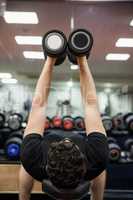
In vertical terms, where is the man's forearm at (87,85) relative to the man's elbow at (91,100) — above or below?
above

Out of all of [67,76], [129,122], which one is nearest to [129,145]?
[129,122]

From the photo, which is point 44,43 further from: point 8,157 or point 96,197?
point 8,157

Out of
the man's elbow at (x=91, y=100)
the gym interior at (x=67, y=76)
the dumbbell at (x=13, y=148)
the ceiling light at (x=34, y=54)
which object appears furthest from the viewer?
the ceiling light at (x=34, y=54)

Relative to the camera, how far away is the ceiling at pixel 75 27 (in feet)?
15.4

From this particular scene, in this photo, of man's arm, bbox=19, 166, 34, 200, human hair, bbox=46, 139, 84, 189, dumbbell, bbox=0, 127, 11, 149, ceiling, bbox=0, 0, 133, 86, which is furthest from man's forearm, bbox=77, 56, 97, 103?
dumbbell, bbox=0, 127, 11, 149

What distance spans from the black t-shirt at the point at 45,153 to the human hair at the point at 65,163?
0.09 meters

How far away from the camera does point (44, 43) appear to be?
1895mm

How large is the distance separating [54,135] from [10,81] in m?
4.10

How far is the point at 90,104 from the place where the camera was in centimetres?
169

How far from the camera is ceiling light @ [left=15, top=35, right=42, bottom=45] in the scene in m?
5.19

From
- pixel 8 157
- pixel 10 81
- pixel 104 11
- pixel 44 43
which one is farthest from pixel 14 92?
pixel 44 43

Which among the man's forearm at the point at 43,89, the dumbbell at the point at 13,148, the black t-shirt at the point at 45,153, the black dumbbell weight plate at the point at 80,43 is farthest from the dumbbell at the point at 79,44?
the dumbbell at the point at 13,148

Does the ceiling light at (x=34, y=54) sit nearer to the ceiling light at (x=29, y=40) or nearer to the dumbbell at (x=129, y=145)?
the ceiling light at (x=29, y=40)

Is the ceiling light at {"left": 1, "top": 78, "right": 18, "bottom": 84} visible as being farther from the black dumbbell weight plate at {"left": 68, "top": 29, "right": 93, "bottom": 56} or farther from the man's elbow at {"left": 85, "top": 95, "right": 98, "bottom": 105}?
the man's elbow at {"left": 85, "top": 95, "right": 98, "bottom": 105}
